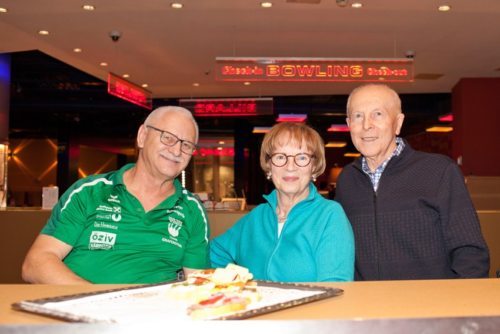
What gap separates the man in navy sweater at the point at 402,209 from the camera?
2.02m

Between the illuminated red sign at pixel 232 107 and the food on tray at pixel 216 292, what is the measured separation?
7.74 m

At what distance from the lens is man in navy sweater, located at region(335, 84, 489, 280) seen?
2.02 metres

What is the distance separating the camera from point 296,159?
77.2 inches

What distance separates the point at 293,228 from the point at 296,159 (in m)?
0.27

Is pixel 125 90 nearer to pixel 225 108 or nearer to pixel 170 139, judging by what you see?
pixel 225 108

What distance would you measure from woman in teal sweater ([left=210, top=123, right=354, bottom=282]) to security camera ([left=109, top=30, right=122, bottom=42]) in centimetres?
500

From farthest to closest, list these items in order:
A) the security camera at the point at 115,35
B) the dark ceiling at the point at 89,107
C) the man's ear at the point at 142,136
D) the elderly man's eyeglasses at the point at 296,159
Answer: the dark ceiling at the point at 89,107 → the security camera at the point at 115,35 → the man's ear at the point at 142,136 → the elderly man's eyeglasses at the point at 296,159

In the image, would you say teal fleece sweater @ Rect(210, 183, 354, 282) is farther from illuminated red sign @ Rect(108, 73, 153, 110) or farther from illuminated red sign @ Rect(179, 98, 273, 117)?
illuminated red sign @ Rect(179, 98, 273, 117)

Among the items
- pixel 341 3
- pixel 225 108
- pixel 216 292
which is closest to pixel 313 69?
pixel 341 3

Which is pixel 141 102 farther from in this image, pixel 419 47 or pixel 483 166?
pixel 483 166

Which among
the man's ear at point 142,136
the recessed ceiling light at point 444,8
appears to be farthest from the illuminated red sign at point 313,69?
the man's ear at point 142,136

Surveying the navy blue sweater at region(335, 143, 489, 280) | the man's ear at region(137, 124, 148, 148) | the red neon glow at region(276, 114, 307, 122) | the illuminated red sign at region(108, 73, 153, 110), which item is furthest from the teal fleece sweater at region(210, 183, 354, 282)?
the red neon glow at region(276, 114, 307, 122)

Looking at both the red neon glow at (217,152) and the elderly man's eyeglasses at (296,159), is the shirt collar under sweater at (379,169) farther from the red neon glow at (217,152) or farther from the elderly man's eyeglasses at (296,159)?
the red neon glow at (217,152)

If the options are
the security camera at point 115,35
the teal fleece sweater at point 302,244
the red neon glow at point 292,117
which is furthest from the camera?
the red neon glow at point 292,117
